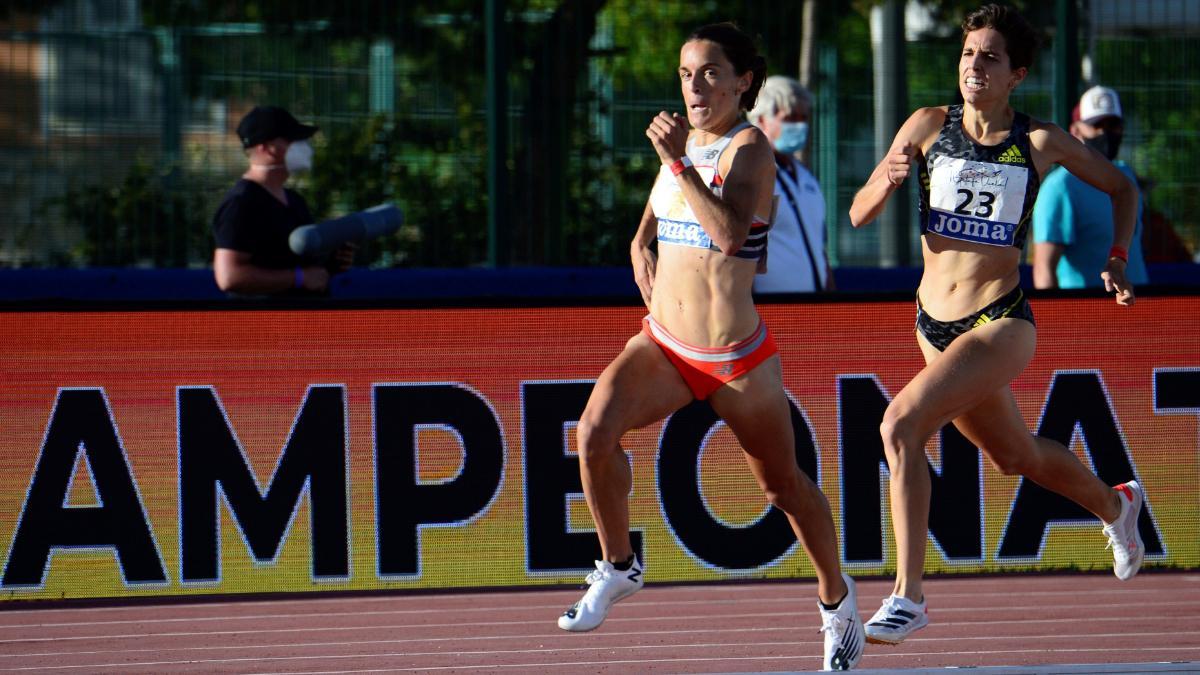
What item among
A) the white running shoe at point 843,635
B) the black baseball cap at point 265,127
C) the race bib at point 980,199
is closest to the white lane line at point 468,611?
the white running shoe at point 843,635

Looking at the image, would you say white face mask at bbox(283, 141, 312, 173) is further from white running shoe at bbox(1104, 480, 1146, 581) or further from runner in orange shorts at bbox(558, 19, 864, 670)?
white running shoe at bbox(1104, 480, 1146, 581)

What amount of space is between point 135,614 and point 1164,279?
6447mm

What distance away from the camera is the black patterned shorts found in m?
6.25

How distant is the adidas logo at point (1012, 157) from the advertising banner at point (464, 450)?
2.02 meters

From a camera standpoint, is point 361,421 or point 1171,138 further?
point 1171,138

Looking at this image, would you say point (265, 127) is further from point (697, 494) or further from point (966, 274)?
point (966, 274)

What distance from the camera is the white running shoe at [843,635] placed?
6184 millimetres

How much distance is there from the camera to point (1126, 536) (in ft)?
22.8

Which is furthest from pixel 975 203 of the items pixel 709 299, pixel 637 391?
pixel 637 391

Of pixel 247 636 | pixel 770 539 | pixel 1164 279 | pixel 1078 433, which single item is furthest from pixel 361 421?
pixel 1164 279

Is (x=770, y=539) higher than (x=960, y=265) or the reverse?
the reverse

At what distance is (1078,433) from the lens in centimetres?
812

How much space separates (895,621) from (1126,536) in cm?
143

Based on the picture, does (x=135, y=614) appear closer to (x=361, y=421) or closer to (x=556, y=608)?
(x=361, y=421)
